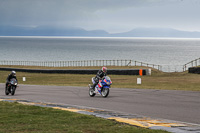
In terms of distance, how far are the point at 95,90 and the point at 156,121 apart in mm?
9426

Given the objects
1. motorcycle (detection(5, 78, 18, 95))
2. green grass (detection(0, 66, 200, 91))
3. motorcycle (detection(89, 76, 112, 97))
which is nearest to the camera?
motorcycle (detection(89, 76, 112, 97))

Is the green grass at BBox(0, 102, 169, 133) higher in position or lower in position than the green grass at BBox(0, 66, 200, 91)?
lower

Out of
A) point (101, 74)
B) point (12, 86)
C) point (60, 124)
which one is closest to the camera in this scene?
point (60, 124)

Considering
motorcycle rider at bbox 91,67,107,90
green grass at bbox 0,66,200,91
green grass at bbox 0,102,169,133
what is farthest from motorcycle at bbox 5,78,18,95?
green grass at bbox 0,102,169,133

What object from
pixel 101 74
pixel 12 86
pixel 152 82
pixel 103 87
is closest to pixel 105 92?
pixel 103 87

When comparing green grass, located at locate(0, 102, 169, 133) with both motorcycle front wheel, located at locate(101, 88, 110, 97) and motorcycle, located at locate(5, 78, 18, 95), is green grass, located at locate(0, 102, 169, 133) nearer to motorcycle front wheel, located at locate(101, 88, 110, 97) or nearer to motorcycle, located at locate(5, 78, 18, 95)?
motorcycle front wheel, located at locate(101, 88, 110, 97)

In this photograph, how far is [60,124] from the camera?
10.1 metres

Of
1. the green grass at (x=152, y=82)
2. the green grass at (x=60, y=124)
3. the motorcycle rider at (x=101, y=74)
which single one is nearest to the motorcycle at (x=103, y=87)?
the motorcycle rider at (x=101, y=74)

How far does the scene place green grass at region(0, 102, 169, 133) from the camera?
911 centimetres

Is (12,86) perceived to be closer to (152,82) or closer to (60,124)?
(60,124)

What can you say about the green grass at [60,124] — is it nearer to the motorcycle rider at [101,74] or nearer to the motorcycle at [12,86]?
the motorcycle rider at [101,74]

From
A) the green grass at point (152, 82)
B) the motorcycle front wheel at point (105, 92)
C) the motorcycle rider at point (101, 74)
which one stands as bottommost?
the motorcycle front wheel at point (105, 92)

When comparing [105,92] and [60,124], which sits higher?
[105,92]

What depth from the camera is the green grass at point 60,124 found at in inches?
359
